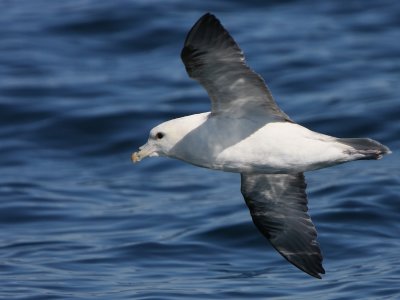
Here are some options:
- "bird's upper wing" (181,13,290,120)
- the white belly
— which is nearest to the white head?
"bird's upper wing" (181,13,290,120)

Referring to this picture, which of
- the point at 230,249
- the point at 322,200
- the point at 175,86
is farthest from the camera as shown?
the point at 175,86

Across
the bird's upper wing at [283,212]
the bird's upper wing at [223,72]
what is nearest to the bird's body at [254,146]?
the bird's upper wing at [223,72]

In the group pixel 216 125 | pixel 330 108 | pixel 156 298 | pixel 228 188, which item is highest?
pixel 330 108

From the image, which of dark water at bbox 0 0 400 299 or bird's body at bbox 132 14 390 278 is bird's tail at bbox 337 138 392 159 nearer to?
bird's body at bbox 132 14 390 278

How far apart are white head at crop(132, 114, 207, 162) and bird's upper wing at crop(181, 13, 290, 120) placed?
7.8 inches

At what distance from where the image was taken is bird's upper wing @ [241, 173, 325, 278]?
9.81 m

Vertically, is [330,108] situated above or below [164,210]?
above

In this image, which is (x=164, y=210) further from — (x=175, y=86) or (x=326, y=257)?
(x=175, y=86)

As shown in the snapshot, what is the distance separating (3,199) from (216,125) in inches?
233

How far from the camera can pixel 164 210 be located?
13.6 metres

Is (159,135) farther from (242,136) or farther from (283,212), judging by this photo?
(283,212)

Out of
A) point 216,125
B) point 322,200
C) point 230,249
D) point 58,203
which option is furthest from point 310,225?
point 58,203

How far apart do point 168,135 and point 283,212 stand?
1.58m

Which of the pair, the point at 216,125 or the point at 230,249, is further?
the point at 230,249
